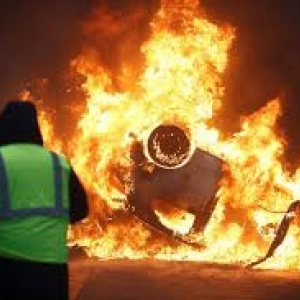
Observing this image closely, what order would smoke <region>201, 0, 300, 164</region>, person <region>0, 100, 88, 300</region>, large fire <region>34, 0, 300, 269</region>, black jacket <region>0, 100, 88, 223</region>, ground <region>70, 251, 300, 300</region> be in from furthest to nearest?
smoke <region>201, 0, 300, 164</region> → large fire <region>34, 0, 300, 269</region> → ground <region>70, 251, 300, 300</region> → black jacket <region>0, 100, 88, 223</region> → person <region>0, 100, 88, 300</region>

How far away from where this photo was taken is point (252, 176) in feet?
35.1

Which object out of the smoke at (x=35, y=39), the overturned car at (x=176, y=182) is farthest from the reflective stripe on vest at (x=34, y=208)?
the smoke at (x=35, y=39)

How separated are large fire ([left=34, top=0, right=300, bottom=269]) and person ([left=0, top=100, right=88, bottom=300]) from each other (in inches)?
246

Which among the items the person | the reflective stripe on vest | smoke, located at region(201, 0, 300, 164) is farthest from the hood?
smoke, located at region(201, 0, 300, 164)

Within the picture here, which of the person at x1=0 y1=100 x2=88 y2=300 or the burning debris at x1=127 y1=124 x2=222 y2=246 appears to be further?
the burning debris at x1=127 y1=124 x2=222 y2=246

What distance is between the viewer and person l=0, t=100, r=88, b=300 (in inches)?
148

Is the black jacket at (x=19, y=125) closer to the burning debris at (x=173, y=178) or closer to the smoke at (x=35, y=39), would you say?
the burning debris at (x=173, y=178)

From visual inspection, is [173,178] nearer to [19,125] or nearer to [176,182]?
[176,182]

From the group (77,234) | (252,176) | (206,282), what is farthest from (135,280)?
(252,176)

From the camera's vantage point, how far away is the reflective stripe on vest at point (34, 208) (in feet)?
12.3

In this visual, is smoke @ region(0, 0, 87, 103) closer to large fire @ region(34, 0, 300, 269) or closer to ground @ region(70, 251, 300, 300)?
large fire @ region(34, 0, 300, 269)

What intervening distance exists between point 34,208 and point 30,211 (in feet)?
0.09

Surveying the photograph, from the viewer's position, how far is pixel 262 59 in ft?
38.0

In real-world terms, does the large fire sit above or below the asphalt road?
above
